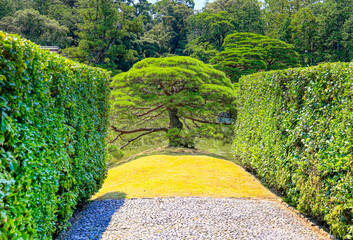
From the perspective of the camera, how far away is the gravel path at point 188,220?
11.6ft

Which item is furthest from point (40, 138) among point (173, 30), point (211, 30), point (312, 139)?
point (173, 30)

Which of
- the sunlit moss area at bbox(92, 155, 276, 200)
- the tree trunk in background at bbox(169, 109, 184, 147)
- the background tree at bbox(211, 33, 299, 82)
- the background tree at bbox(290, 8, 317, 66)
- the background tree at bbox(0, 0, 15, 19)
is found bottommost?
the sunlit moss area at bbox(92, 155, 276, 200)

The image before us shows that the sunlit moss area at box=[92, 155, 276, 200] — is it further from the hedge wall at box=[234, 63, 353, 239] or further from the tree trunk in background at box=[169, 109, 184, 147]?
the tree trunk in background at box=[169, 109, 184, 147]

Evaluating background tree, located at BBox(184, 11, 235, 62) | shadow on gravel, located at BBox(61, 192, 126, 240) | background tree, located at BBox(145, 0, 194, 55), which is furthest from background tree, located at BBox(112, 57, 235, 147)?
background tree, located at BBox(145, 0, 194, 55)

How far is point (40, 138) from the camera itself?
2.77 meters

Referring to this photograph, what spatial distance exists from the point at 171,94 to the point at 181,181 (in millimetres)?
5329

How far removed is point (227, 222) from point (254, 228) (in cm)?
40

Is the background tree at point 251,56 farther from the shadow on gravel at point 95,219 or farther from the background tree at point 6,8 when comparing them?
the background tree at point 6,8

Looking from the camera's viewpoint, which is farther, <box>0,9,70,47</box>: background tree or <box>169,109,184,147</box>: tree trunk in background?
<box>0,9,70,47</box>: background tree

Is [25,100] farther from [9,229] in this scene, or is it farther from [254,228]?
[254,228]

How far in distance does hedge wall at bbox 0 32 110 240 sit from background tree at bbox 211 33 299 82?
1435cm

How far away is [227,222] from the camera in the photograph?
390 cm

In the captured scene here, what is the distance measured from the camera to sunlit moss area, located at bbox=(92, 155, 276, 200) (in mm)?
5336

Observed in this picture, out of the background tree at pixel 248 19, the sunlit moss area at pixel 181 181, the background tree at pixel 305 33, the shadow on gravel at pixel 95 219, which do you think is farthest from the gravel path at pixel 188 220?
the background tree at pixel 248 19
